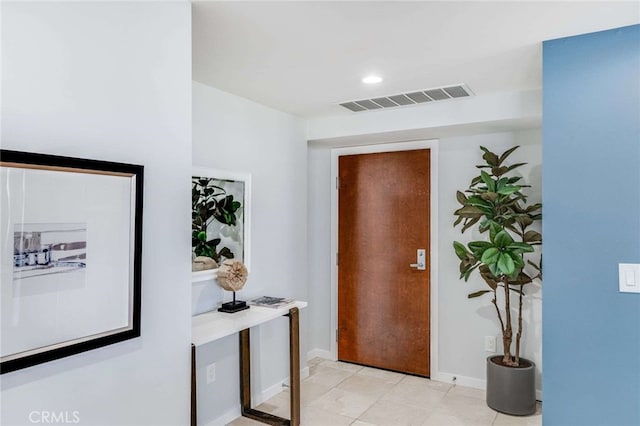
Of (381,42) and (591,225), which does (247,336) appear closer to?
(381,42)

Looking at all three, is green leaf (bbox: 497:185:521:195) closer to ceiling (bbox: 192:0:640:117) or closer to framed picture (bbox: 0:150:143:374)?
ceiling (bbox: 192:0:640:117)

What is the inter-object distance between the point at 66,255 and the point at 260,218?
204cm

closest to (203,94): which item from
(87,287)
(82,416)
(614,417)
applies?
(87,287)

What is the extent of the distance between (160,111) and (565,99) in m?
1.83

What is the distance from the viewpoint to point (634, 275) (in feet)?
6.24

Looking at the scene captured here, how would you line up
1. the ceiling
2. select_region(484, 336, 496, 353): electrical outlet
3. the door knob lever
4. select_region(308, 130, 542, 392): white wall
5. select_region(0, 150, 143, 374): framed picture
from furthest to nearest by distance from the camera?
the door knob lever < select_region(484, 336, 496, 353): electrical outlet < select_region(308, 130, 542, 392): white wall < the ceiling < select_region(0, 150, 143, 374): framed picture

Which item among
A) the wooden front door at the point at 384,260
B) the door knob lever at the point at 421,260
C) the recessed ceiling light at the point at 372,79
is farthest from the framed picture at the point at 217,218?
the door knob lever at the point at 421,260

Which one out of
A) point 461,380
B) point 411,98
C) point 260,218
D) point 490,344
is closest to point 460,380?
point 461,380

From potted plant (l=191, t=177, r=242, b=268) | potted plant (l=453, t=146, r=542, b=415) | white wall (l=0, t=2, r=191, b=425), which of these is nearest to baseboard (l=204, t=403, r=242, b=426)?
potted plant (l=191, t=177, r=242, b=268)

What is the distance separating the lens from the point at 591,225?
1.99 metres

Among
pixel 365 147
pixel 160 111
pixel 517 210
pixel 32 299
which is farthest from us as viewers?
pixel 365 147

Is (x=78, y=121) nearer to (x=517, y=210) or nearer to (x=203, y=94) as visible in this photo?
(x=203, y=94)

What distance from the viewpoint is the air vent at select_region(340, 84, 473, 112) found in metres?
2.92

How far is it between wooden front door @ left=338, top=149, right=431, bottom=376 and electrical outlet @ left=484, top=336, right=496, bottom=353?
1.57 ft
